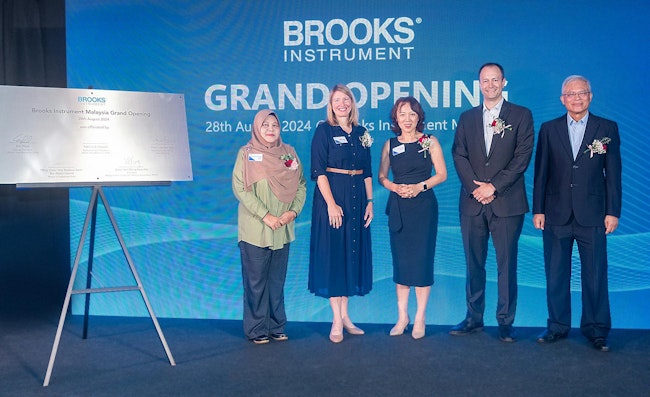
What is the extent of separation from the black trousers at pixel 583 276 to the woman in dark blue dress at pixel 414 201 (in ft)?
2.44

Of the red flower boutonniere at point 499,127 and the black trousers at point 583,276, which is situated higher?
the red flower boutonniere at point 499,127

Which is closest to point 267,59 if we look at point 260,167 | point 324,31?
point 324,31

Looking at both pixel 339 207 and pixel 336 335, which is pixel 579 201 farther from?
pixel 336 335

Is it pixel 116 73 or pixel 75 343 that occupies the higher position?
pixel 116 73

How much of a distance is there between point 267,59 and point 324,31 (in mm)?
472

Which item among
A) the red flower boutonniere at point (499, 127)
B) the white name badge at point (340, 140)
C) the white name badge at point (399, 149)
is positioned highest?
the red flower boutonniere at point (499, 127)

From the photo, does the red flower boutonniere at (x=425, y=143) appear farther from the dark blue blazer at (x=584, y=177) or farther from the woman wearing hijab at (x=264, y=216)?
the woman wearing hijab at (x=264, y=216)

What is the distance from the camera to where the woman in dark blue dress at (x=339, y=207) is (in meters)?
4.20

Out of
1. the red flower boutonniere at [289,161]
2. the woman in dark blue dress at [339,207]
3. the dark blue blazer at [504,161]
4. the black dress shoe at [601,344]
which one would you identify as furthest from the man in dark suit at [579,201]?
the red flower boutonniere at [289,161]

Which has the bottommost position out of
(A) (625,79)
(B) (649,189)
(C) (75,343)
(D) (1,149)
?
(C) (75,343)

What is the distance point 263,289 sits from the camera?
4219mm

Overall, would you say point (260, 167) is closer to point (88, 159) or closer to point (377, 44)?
point (88, 159)

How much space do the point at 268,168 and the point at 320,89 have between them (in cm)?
100

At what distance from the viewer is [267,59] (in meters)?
4.96
